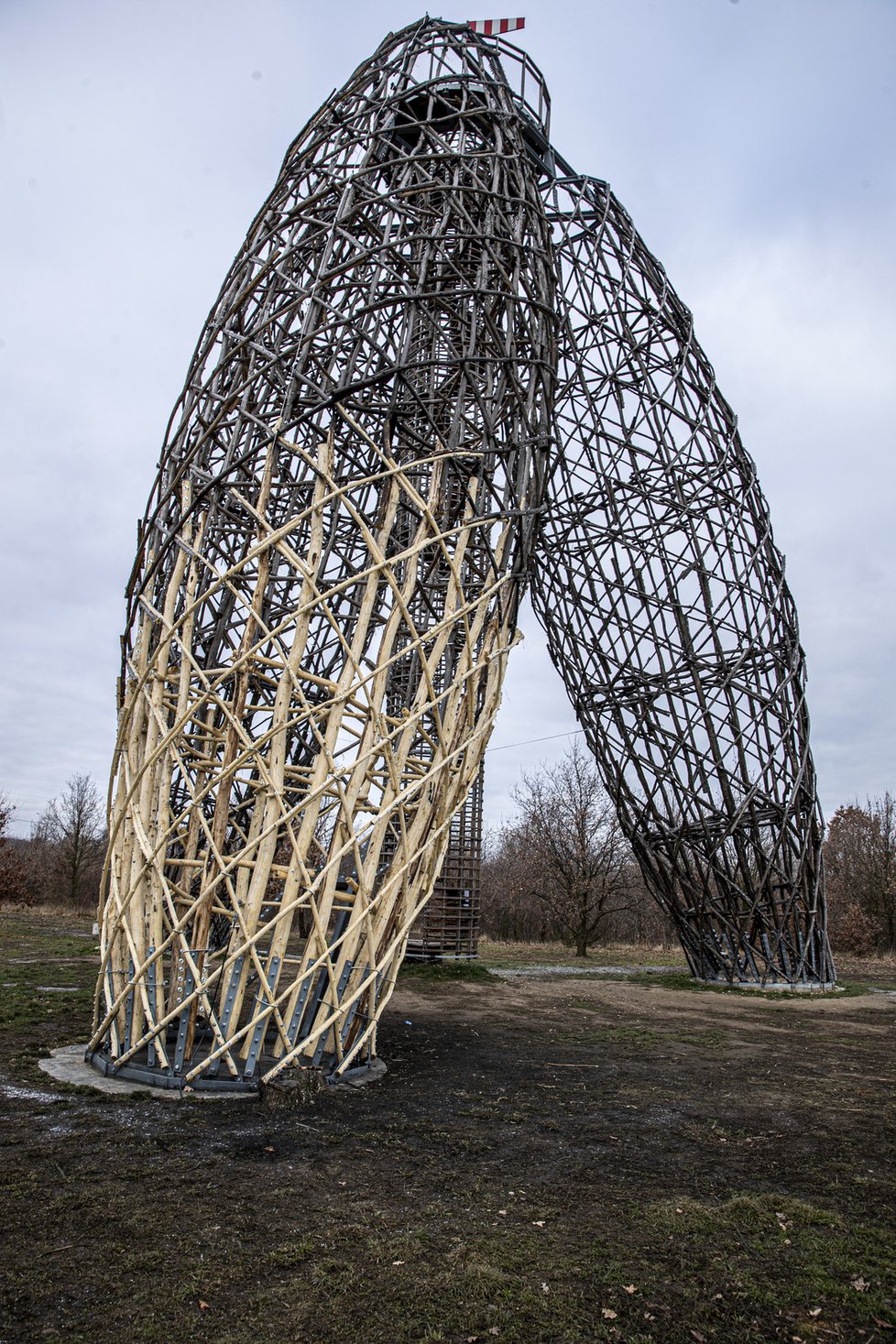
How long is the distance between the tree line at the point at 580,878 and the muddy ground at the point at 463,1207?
54.5ft

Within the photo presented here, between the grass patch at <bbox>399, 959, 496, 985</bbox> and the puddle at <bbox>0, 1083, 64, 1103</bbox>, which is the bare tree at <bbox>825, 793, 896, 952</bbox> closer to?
the grass patch at <bbox>399, 959, 496, 985</bbox>

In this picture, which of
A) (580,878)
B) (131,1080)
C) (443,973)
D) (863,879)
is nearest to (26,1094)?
(131,1080)

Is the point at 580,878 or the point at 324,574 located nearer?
the point at 324,574

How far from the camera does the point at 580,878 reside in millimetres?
25812

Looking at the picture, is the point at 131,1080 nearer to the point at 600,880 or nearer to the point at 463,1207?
the point at 463,1207

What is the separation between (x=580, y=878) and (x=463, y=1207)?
22068 millimetres

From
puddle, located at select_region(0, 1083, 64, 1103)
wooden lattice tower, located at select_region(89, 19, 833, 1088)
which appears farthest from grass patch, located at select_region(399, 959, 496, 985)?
puddle, located at select_region(0, 1083, 64, 1103)

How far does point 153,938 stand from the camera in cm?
645

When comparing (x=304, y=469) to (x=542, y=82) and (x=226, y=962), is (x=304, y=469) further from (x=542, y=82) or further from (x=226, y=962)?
(x=226, y=962)

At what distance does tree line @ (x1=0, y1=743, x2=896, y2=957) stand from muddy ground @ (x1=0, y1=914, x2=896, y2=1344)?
16605 mm

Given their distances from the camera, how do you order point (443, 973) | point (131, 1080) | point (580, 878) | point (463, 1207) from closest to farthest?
point (463, 1207), point (131, 1080), point (443, 973), point (580, 878)

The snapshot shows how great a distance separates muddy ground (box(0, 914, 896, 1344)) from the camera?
335 centimetres

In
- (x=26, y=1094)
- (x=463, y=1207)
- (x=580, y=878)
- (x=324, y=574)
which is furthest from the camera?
(x=580, y=878)

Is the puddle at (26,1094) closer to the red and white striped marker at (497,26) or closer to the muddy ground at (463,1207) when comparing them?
the muddy ground at (463,1207)
